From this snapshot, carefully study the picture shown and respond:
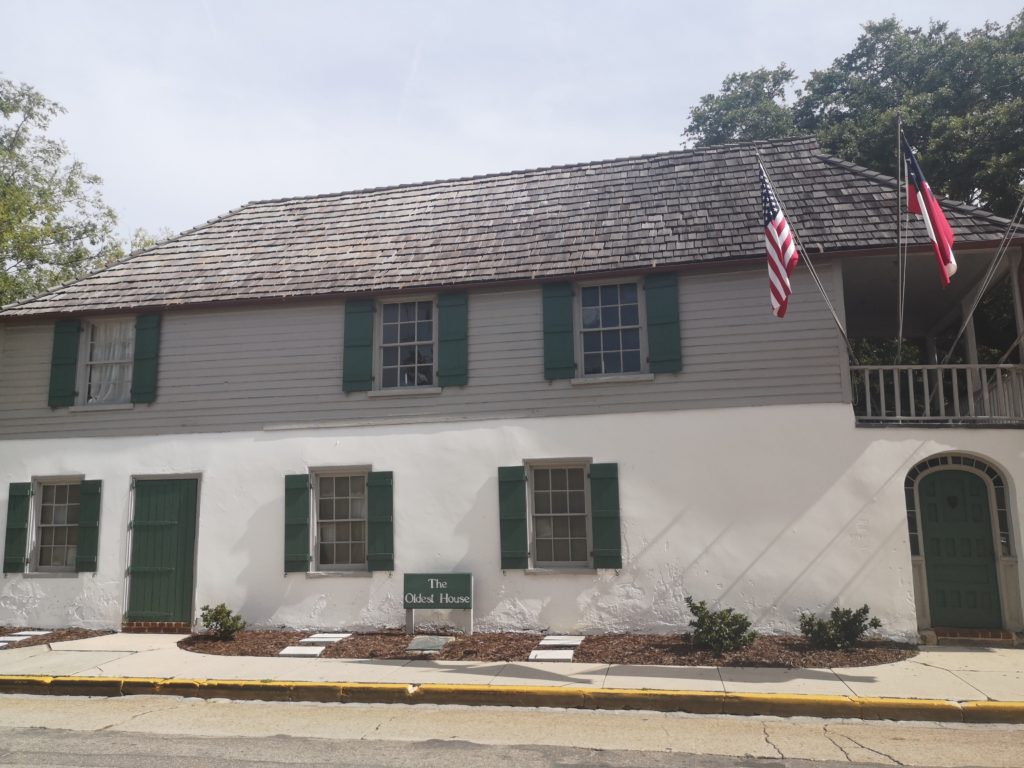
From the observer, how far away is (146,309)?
12891 millimetres

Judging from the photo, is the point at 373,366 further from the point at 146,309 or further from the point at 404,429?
the point at 146,309

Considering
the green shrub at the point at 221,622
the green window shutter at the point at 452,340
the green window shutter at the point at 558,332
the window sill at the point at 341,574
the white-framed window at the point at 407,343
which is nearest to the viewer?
the green shrub at the point at 221,622

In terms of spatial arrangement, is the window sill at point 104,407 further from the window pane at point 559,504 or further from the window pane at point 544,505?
the window pane at point 559,504

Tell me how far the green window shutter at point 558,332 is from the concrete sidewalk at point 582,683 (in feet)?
13.7

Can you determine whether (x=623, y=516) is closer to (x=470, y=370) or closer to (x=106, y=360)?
(x=470, y=370)

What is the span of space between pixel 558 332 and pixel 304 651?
562 centimetres

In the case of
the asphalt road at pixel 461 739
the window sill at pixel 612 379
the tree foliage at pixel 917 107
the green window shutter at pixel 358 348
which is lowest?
the asphalt road at pixel 461 739

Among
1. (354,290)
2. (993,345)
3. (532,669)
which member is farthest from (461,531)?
(993,345)

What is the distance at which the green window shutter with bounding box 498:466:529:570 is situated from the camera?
1102 cm

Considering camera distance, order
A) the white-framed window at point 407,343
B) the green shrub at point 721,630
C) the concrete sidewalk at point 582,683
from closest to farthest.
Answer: the concrete sidewalk at point 582,683 → the green shrub at point 721,630 → the white-framed window at point 407,343

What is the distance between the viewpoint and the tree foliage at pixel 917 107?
18.0 metres

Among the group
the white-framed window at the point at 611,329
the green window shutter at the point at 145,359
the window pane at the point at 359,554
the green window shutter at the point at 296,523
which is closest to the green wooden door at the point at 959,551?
the white-framed window at the point at 611,329

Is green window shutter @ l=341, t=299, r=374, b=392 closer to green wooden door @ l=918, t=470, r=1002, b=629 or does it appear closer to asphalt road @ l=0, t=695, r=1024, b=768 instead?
asphalt road @ l=0, t=695, r=1024, b=768

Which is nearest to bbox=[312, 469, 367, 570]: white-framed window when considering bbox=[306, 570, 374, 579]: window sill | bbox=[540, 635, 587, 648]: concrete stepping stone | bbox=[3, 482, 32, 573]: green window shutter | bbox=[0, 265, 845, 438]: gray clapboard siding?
bbox=[306, 570, 374, 579]: window sill
